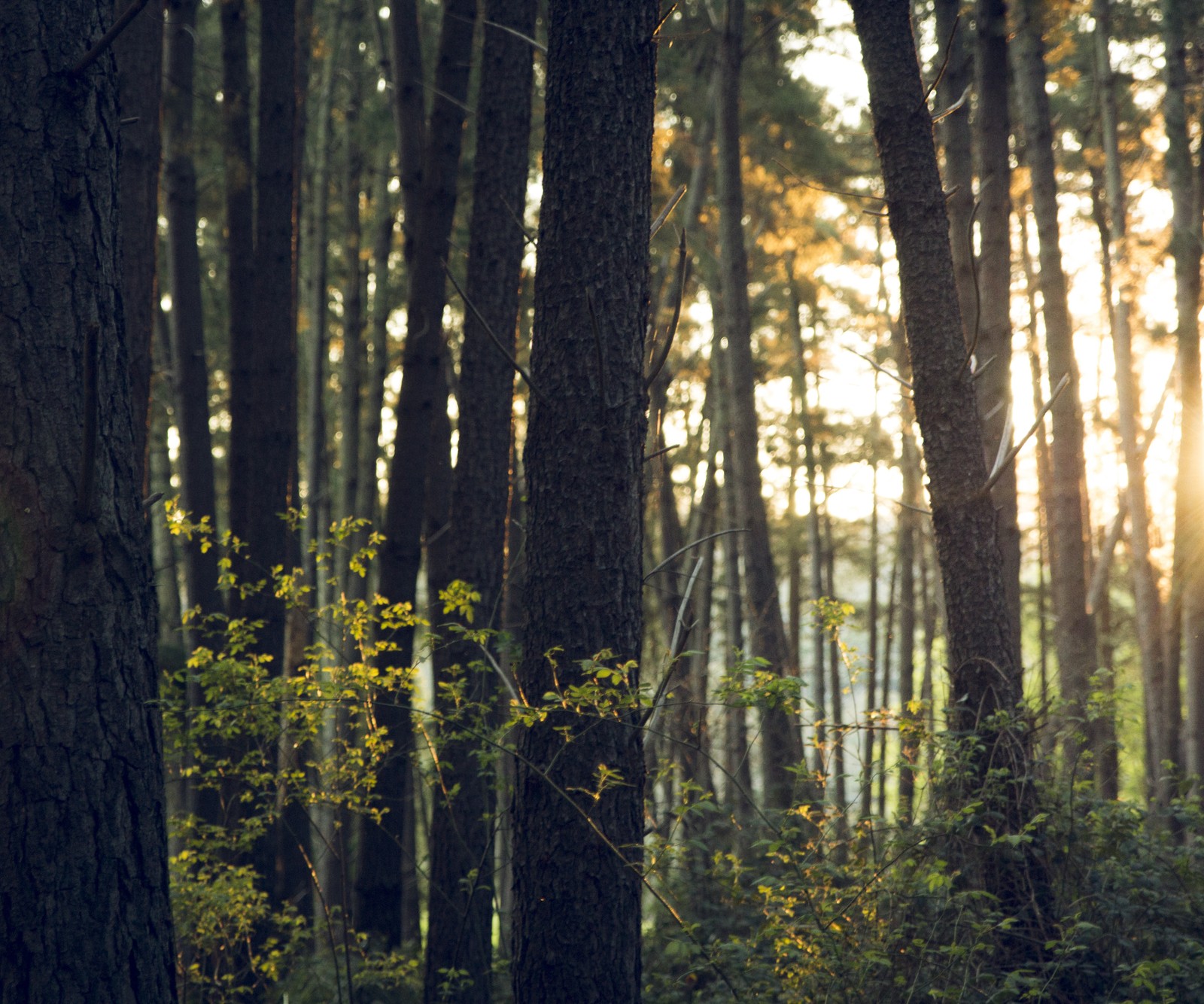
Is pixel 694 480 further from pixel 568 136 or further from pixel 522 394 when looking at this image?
pixel 568 136

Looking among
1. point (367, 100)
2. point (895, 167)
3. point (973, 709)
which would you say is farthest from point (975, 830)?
point (367, 100)

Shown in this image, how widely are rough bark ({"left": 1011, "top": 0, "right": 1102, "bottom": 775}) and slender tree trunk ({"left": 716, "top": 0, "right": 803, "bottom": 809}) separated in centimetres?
261

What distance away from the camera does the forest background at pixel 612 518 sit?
346 centimetres

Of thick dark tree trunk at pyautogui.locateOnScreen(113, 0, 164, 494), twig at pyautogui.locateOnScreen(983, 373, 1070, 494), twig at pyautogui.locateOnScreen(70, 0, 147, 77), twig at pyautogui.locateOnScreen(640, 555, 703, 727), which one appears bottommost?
twig at pyautogui.locateOnScreen(640, 555, 703, 727)

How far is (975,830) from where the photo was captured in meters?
4.75

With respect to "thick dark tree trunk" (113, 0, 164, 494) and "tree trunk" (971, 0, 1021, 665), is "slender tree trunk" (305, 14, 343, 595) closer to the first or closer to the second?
"thick dark tree trunk" (113, 0, 164, 494)

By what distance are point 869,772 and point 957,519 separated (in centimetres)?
150

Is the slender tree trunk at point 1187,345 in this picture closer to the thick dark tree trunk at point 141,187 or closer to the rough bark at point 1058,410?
the rough bark at point 1058,410

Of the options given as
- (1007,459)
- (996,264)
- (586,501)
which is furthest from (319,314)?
(586,501)

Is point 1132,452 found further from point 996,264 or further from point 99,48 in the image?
point 99,48

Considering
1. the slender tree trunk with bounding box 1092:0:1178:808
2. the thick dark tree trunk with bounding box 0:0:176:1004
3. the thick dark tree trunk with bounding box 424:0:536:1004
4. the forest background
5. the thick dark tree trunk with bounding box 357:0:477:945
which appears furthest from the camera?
the slender tree trunk with bounding box 1092:0:1178:808

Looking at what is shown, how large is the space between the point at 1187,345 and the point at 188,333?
9717 millimetres

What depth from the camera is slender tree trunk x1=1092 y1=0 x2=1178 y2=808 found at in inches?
444

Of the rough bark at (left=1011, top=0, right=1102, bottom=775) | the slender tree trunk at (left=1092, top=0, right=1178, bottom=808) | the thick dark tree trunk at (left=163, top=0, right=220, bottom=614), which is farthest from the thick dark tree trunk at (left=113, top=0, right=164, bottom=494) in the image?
the slender tree trunk at (left=1092, top=0, right=1178, bottom=808)
